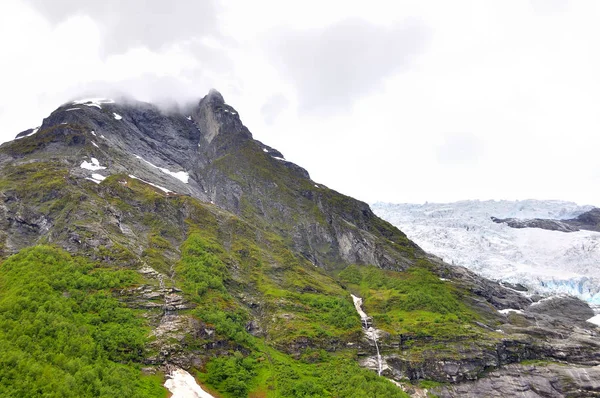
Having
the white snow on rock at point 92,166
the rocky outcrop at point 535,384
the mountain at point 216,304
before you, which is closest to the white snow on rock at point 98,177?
the mountain at point 216,304

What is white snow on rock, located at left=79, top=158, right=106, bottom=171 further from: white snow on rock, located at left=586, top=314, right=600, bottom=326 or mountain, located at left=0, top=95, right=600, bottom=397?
white snow on rock, located at left=586, top=314, right=600, bottom=326

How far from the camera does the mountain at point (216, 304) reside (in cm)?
7088

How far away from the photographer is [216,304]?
96.7m

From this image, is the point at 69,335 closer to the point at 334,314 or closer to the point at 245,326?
the point at 245,326

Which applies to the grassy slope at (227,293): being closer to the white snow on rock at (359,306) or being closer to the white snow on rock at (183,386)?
the white snow on rock at (359,306)

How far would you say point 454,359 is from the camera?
3762 inches

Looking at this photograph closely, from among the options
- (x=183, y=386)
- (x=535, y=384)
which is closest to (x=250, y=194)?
(x=183, y=386)

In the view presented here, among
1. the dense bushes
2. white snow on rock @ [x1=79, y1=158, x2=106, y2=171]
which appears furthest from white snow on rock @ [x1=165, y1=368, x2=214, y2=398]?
white snow on rock @ [x1=79, y1=158, x2=106, y2=171]

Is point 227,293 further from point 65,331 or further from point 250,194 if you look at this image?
point 250,194

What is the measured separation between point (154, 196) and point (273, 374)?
8295 centimetres

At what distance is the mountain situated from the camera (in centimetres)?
7088

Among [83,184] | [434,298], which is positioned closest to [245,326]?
[434,298]

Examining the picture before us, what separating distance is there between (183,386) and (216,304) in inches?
1055

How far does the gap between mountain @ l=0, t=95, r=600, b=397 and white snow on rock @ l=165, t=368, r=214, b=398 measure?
316 millimetres
